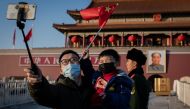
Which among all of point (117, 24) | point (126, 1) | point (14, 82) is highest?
point (126, 1)

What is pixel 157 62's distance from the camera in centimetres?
2466

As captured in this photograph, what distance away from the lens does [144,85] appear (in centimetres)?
338

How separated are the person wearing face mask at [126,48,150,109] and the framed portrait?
2130cm

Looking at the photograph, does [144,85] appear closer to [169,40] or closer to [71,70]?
[71,70]

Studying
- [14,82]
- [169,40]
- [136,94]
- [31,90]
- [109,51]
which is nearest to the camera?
[31,90]

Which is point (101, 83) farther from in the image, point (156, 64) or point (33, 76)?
point (156, 64)

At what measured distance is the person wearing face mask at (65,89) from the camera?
211 centimetres

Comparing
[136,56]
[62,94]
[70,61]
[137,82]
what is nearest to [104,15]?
[136,56]

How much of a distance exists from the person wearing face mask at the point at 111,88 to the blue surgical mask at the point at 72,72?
163 millimetres

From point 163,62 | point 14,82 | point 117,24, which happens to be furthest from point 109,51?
point 117,24

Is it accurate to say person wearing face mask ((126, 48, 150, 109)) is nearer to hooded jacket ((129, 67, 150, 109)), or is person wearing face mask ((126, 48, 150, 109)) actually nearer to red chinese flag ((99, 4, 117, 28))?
hooded jacket ((129, 67, 150, 109))

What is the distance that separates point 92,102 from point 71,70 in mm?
233

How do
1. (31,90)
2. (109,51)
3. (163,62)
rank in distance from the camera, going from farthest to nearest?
(163,62) → (109,51) → (31,90)

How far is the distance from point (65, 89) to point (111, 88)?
34cm
